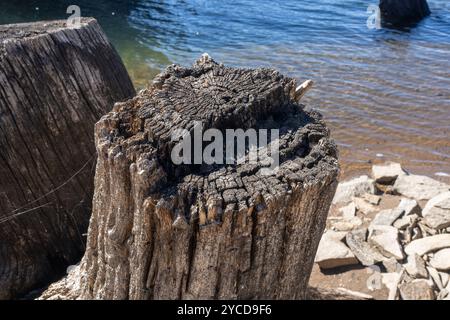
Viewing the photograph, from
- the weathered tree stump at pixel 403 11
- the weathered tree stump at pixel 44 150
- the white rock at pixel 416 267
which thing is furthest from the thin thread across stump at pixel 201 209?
the weathered tree stump at pixel 403 11

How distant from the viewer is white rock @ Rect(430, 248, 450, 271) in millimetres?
4004

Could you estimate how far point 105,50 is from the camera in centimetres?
311

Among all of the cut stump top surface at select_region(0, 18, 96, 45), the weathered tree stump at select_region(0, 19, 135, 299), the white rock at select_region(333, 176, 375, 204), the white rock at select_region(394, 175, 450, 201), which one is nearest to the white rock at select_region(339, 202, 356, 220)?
the white rock at select_region(333, 176, 375, 204)

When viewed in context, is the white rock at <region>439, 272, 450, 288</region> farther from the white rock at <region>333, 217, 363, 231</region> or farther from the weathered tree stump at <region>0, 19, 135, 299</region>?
the weathered tree stump at <region>0, 19, 135, 299</region>

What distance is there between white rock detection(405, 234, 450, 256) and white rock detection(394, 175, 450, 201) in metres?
1.05

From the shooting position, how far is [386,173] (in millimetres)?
5895

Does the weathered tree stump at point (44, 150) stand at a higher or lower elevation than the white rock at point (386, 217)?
higher

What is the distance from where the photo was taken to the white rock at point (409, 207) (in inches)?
192

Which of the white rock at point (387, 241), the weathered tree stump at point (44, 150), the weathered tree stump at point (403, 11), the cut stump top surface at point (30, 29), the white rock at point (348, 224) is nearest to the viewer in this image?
the weathered tree stump at point (44, 150)

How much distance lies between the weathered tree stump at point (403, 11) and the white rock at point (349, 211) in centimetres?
1075

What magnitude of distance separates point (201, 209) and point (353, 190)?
419 cm

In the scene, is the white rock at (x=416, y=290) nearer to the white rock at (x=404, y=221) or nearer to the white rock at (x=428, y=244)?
the white rock at (x=428, y=244)

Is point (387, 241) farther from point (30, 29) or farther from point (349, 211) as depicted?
point (30, 29)

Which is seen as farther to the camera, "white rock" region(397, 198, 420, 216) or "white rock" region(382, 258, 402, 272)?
"white rock" region(397, 198, 420, 216)
